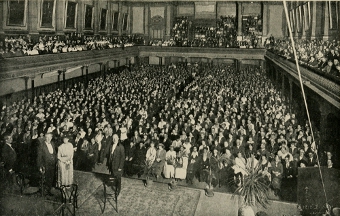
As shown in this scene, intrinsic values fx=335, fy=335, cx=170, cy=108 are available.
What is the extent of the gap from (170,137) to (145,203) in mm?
4691

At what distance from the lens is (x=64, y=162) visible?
8141mm

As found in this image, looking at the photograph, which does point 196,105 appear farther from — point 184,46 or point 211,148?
point 184,46

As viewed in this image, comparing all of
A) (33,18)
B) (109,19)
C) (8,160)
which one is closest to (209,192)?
(8,160)

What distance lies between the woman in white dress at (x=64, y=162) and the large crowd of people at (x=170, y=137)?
0.08 feet

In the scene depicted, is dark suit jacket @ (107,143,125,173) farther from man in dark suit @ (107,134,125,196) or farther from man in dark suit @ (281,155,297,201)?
man in dark suit @ (281,155,297,201)

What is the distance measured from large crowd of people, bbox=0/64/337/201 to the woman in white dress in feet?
0.08

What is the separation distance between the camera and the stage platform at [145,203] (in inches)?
307

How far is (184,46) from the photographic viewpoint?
31.2m

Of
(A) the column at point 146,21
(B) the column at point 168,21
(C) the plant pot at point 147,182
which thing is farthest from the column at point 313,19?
(A) the column at point 146,21

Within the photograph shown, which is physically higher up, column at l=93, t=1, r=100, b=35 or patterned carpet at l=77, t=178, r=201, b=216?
column at l=93, t=1, r=100, b=35

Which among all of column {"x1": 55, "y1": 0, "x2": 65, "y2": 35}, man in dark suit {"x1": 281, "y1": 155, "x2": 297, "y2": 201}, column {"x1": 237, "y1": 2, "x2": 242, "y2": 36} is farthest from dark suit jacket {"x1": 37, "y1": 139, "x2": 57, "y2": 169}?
column {"x1": 237, "y1": 2, "x2": 242, "y2": 36}

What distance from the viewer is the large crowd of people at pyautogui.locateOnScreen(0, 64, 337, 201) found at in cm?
980

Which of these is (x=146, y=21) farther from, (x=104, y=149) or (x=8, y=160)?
(x=8, y=160)

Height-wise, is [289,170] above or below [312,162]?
below
